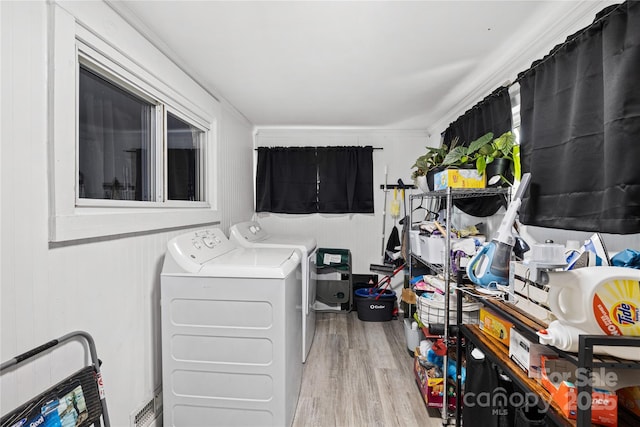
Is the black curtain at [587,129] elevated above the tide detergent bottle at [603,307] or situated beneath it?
elevated above

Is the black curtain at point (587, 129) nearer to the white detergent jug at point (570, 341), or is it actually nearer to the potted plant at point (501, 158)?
the potted plant at point (501, 158)

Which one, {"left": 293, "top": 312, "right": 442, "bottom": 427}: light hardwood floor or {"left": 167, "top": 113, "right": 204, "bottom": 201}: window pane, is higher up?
{"left": 167, "top": 113, "right": 204, "bottom": 201}: window pane

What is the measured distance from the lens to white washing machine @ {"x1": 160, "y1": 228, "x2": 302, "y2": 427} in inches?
62.9

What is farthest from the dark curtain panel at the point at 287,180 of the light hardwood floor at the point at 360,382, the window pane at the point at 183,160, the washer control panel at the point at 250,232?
the light hardwood floor at the point at 360,382

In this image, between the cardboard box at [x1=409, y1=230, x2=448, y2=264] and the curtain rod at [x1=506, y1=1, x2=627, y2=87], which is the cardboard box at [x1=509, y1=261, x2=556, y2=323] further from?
the curtain rod at [x1=506, y1=1, x2=627, y2=87]

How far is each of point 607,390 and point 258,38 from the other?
210 cm

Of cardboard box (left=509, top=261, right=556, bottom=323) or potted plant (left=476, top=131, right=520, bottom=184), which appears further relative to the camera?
potted plant (left=476, top=131, right=520, bottom=184)

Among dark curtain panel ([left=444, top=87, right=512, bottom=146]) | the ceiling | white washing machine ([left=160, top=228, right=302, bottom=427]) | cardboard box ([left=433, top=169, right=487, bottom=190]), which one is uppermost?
the ceiling

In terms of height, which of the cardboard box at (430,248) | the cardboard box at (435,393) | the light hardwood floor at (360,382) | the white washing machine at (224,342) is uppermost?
the cardboard box at (430,248)

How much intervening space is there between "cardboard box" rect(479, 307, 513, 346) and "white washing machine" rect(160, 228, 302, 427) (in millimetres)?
1029

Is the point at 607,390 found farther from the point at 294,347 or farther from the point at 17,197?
the point at 17,197

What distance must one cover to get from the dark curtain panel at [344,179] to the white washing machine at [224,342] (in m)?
2.10

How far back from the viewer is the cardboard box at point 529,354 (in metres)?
1.06

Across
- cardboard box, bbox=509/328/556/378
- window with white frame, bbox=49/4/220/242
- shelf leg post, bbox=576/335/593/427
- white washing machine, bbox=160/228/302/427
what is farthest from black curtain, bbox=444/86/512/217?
window with white frame, bbox=49/4/220/242
